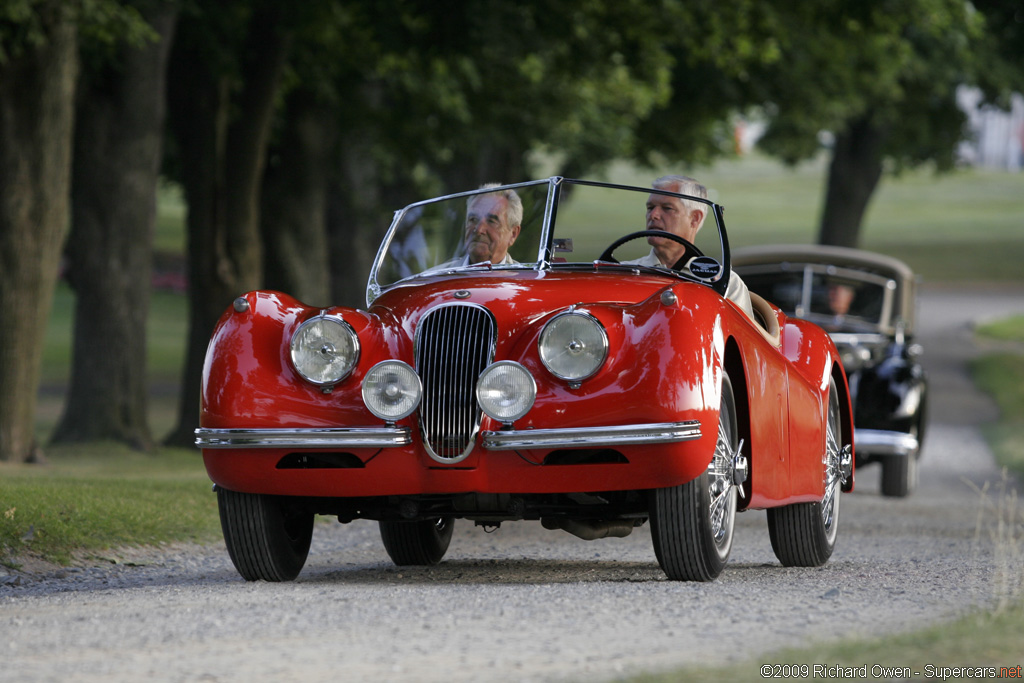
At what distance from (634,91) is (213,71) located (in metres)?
12.2

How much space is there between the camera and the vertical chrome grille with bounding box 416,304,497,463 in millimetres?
6133

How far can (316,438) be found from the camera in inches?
242

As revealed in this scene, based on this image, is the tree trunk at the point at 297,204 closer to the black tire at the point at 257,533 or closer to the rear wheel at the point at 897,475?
the rear wheel at the point at 897,475

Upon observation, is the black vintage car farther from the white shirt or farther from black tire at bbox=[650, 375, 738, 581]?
black tire at bbox=[650, 375, 738, 581]

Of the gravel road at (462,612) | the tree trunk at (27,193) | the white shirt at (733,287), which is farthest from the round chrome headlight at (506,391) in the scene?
the tree trunk at (27,193)

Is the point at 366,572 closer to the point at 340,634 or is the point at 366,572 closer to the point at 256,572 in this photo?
the point at 256,572

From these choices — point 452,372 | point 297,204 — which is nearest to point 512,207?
point 452,372

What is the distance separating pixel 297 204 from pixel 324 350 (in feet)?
48.8

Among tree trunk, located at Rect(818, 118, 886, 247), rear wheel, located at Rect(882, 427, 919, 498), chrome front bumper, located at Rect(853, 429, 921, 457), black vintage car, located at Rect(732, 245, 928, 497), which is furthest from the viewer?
tree trunk, located at Rect(818, 118, 886, 247)

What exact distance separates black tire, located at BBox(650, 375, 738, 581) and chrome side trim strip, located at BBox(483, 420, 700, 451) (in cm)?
23

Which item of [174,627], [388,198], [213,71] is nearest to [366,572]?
[174,627]

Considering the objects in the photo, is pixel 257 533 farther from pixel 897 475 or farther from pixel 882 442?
pixel 897 475

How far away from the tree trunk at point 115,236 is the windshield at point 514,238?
9.36m

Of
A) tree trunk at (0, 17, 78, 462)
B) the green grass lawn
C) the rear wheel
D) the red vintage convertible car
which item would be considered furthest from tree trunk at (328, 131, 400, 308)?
the red vintage convertible car
